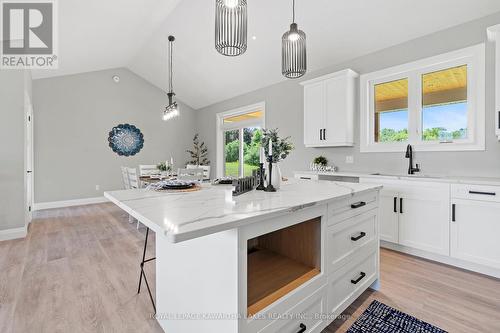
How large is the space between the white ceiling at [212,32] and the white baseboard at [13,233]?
298 centimetres

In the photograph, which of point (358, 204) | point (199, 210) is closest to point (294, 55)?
point (358, 204)

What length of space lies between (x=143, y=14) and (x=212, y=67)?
1.52 metres

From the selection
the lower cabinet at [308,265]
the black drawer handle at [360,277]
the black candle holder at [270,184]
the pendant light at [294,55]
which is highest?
the pendant light at [294,55]

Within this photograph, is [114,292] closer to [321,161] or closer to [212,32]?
[321,161]

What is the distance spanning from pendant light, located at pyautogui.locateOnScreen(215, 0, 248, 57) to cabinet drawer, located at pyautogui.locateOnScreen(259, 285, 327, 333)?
1737 mm

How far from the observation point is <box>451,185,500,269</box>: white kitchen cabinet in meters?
2.24

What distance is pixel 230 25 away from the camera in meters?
1.71

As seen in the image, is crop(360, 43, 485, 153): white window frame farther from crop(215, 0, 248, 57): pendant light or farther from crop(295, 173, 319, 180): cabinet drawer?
crop(215, 0, 248, 57): pendant light

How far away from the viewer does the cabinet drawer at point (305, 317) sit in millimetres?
1164

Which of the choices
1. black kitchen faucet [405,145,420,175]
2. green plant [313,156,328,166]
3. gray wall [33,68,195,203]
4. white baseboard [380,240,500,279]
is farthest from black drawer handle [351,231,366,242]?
gray wall [33,68,195,203]

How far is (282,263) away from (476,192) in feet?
7.05

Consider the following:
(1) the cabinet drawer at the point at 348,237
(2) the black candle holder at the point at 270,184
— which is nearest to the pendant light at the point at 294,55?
(2) the black candle holder at the point at 270,184

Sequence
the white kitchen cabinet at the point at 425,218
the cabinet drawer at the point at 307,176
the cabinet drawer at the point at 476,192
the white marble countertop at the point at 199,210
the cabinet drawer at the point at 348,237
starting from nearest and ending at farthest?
the white marble countertop at the point at 199,210 → the cabinet drawer at the point at 348,237 → the cabinet drawer at the point at 476,192 → the white kitchen cabinet at the point at 425,218 → the cabinet drawer at the point at 307,176

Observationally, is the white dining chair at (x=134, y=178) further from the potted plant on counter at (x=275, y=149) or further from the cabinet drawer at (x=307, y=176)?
the potted plant on counter at (x=275, y=149)
